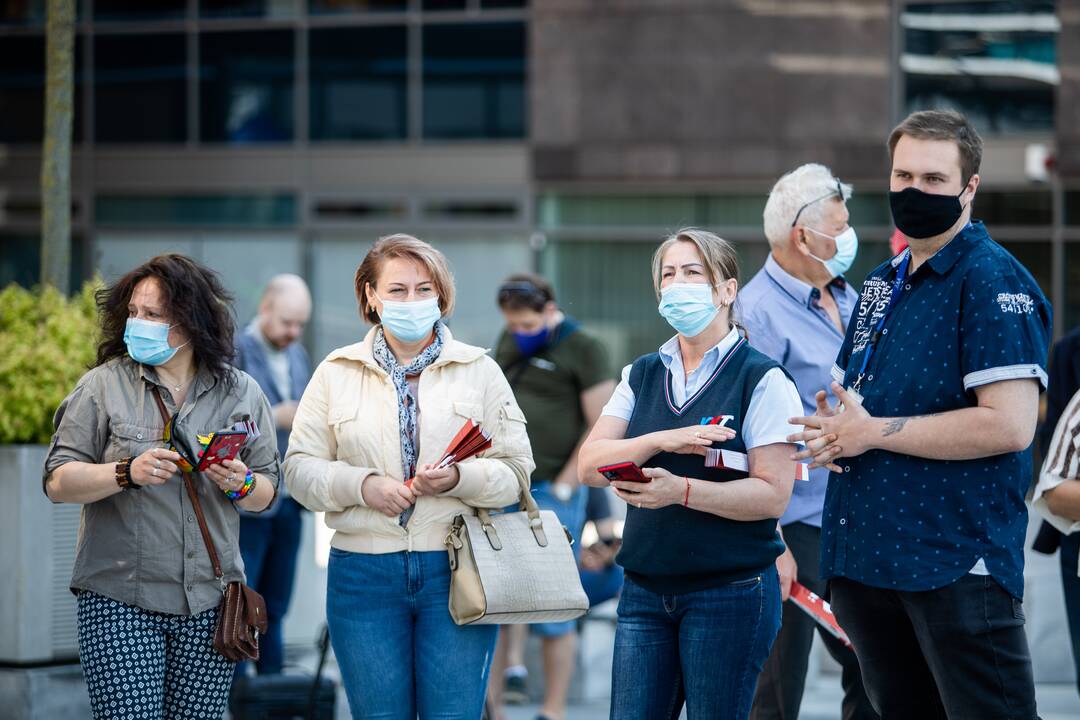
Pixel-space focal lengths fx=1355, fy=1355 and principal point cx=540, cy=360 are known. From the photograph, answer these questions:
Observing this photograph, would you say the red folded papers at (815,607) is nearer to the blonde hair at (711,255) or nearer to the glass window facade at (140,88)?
the blonde hair at (711,255)

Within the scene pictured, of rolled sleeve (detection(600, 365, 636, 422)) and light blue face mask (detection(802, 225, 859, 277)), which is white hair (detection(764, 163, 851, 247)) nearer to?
light blue face mask (detection(802, 225, 859, 277))

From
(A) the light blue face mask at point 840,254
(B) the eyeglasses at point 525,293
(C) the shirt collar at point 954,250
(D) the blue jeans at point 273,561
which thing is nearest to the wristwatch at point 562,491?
(B) the eyeglasses at point 525,293

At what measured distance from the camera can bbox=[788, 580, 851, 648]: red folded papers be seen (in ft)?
15.5

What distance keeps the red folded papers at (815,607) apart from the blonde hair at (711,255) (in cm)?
119

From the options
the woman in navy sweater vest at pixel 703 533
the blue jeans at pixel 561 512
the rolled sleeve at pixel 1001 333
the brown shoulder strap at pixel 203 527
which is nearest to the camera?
the rolled sleeve at pixel 1001 333

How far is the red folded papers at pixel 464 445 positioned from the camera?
4375mm

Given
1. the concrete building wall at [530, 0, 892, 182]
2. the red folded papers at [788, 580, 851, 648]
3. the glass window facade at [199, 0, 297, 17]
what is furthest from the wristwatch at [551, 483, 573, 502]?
the glass window facade at [199, 0, 297, 17]

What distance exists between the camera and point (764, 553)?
160 inches

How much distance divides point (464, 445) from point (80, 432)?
4.17ft

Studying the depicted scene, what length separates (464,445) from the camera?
14.4 ft

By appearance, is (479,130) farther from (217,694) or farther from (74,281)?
(217,694)

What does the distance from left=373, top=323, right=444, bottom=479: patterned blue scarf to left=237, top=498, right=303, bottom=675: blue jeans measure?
96.1 inches

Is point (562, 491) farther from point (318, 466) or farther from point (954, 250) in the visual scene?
point (954, 250)

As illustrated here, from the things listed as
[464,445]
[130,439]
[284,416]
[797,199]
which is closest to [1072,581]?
[797,199]
